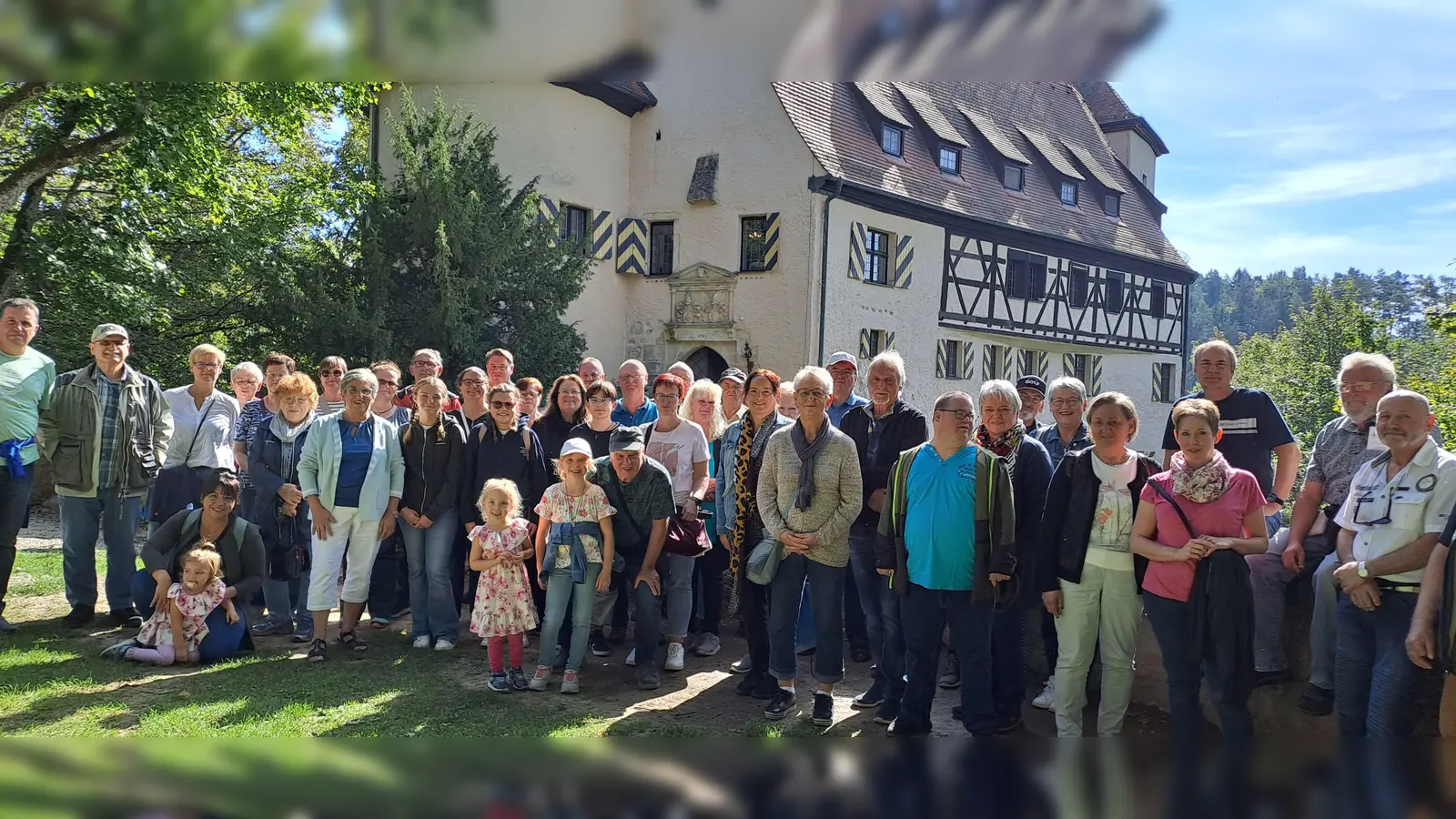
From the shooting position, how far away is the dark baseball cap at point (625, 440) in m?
6.06

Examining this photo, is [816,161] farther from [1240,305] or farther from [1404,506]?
[1240,305]

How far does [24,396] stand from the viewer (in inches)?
247

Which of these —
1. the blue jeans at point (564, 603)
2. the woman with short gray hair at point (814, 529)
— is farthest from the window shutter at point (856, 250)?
the woman with short gray hair at point (814, 529)

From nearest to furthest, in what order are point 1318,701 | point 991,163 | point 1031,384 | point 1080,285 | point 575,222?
point 1318,701 < point 1031,384 < point 575,222 < point 991,163 < point 1080,285

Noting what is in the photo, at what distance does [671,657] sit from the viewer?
251 inches

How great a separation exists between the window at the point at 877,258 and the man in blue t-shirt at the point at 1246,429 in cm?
1895

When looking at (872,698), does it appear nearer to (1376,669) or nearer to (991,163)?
(1376,669)

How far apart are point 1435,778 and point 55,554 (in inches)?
468

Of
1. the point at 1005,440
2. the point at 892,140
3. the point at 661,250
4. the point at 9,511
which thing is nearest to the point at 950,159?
the point at 892,140

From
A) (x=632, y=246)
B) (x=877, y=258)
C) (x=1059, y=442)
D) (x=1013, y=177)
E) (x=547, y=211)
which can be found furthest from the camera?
(x=1013, y=177)

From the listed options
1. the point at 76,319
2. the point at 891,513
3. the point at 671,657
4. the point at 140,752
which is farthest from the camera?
the point at 76,319

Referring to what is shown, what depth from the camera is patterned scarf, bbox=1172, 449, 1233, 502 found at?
420 centimetres

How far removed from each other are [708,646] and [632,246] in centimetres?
1827

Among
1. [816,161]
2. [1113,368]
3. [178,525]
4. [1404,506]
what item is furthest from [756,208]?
[1404,506]
